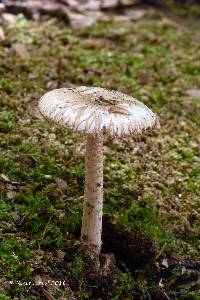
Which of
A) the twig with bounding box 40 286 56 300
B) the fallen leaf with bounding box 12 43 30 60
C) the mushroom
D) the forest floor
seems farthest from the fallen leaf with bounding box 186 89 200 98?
the twig with bounding box 40 286 56 300

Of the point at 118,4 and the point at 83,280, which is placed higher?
the point at 118,4

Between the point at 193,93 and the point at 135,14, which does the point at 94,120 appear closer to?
the point at 193,93

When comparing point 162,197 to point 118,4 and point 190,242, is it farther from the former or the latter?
point 118,4

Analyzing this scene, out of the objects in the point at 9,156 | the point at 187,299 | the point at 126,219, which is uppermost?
the point at 9,156

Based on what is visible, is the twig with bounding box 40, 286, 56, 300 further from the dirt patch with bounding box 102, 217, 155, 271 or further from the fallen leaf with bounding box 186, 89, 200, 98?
the fallen leaf with bounding box 186, 89, 200, 98

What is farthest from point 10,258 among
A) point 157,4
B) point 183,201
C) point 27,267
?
point 157,4

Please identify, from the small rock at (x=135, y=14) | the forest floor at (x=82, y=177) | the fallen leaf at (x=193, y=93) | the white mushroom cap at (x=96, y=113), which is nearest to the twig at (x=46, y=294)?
the forest floor at (x=82, y=177)

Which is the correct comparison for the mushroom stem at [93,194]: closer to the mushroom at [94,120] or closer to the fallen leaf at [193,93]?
the mushroom at [94,120]
